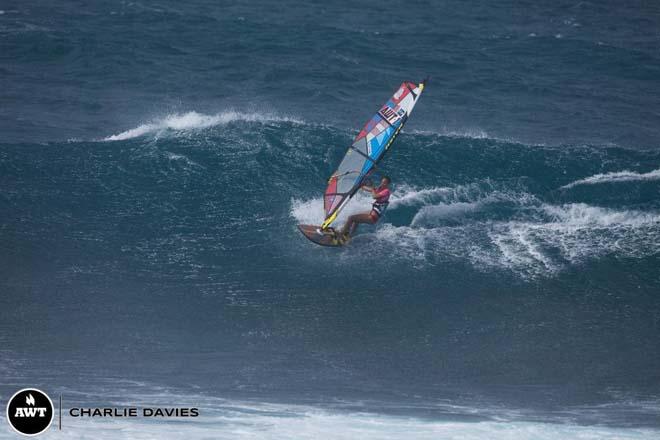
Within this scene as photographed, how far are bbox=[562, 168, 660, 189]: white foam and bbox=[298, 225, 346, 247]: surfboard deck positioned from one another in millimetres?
7031

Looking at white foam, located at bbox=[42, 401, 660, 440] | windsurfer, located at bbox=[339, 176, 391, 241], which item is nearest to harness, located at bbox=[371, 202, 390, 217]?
windsurfer, located at bbox=[339, 176, 391, 241]

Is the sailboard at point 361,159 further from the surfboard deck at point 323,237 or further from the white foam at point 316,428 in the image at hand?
the white foam at point 316,428

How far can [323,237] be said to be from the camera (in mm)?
21906

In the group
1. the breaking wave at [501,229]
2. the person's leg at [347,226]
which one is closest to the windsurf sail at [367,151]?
the person's leg at [347,226]

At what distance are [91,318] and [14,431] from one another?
3352mm

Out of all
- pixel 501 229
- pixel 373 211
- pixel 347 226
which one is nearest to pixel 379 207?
pixel 373 211

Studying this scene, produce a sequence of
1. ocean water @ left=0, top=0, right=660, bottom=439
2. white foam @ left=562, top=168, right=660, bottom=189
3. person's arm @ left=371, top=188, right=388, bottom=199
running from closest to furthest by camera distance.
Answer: ocean water @ left=0, top=0, right=660, bottom=439 < person's arm @ left=371, top=188, right=388, bottom=199 < white foam @ left=562, top=168, right=660, bottom=189

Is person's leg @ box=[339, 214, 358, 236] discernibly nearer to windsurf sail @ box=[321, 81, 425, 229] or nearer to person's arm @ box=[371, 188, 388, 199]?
windsurf sail @ box=[321, 81, 425, 229]

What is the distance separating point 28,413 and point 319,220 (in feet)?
29.4

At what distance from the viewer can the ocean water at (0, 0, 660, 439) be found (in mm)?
17484

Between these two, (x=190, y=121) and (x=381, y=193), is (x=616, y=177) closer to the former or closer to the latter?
(x=381, y=193)

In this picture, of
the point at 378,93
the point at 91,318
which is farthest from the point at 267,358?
the point at 378,93

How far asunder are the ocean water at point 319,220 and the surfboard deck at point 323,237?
263mm

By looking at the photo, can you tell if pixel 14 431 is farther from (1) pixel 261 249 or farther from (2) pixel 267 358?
(1) pixel 261 249
